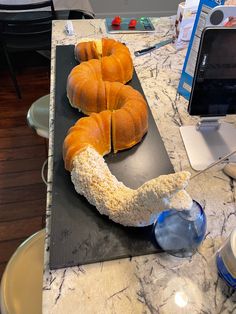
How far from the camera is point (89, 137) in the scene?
69cm

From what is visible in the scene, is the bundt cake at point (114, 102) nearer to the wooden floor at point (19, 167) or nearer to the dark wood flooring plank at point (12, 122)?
the wooden floor at point (19, 167)

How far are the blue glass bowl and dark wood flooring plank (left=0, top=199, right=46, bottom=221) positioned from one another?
0.89 m

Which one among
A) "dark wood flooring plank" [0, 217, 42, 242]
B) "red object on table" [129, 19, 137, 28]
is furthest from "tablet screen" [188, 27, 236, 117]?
"dark wood flooring plank" [0, 217, 42, 242]

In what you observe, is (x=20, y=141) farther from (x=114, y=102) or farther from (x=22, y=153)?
(x=114, y=102)

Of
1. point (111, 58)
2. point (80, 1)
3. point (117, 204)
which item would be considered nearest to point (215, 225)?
point (117, 204)

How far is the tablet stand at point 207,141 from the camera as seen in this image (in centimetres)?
73

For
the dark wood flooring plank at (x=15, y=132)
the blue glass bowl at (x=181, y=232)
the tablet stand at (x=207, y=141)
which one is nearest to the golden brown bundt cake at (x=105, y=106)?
the tablet stand at (x=207, y=141)

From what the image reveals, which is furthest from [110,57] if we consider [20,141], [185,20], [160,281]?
[20,141]

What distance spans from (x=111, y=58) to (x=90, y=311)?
2.34ft

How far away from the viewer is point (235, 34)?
58cm

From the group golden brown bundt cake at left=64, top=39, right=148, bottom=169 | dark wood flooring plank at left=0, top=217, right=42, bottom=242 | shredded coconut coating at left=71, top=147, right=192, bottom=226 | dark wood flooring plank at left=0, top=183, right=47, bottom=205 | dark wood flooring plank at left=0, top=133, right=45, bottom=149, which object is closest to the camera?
shredded coconut coating at left=71, top=147, right=192, bottom=226

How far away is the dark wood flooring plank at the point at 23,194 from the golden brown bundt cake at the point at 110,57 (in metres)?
0.69

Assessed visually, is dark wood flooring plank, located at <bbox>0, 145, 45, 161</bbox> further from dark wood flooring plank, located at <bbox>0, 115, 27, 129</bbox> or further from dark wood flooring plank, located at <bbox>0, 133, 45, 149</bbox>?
dark wood flooring plank, located at <bbox>0, 115, 27, 129</bbox>

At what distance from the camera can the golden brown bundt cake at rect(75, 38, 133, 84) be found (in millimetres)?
900
